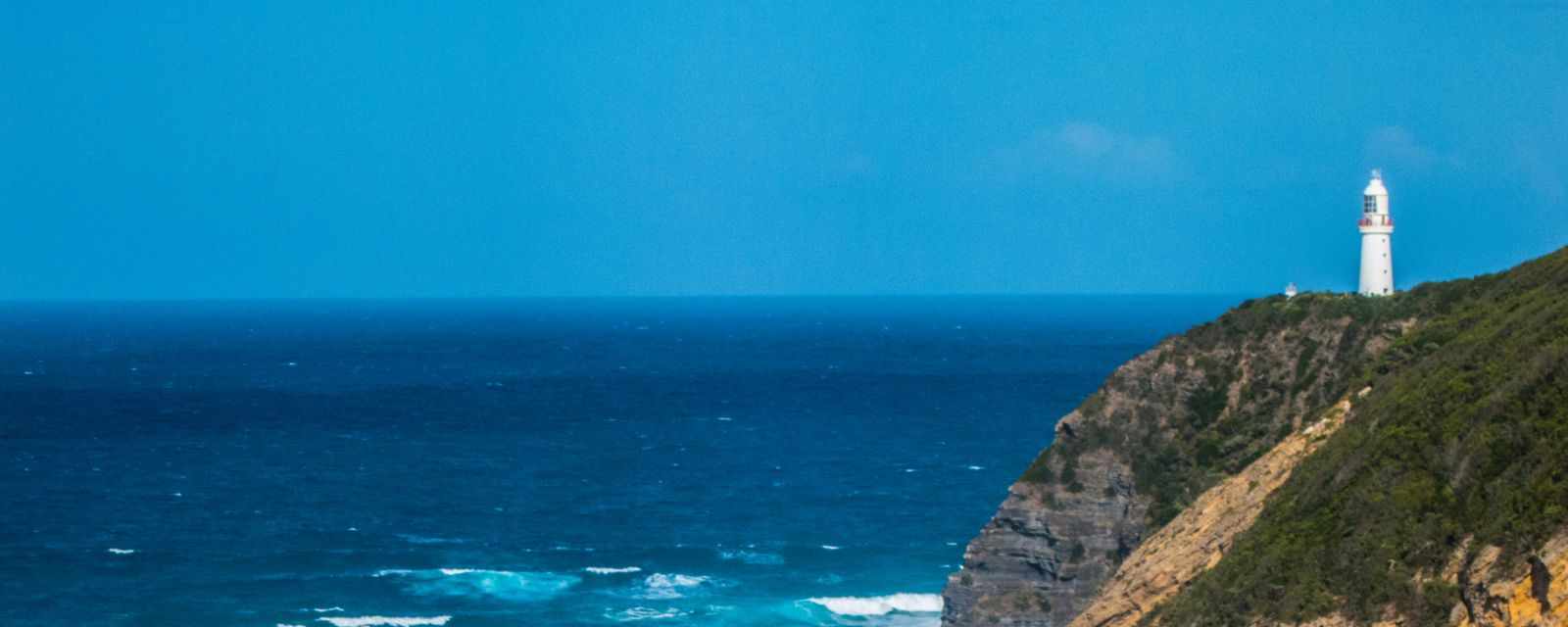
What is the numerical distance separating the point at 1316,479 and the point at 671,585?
4622 cm

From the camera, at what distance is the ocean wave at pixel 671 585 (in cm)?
7600

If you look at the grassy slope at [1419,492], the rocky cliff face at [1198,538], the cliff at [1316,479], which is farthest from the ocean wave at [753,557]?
the grassy slope at [1419,492]

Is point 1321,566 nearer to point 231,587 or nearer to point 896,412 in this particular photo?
point 231,587

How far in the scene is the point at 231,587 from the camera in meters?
76.6

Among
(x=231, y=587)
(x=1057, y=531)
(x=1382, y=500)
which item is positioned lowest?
(x=231, y=587)

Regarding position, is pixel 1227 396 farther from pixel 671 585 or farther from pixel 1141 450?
pixel 671 585

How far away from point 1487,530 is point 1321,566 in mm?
4103

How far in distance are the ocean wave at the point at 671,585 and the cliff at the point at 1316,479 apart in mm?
20112

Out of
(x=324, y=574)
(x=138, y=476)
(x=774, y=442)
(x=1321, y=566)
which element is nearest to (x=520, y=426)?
(x=774, y=442)

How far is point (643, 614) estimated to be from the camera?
72.3 m

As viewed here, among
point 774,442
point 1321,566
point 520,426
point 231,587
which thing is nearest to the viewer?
point 1321,566

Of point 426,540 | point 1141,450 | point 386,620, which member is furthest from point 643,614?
point 1141,450

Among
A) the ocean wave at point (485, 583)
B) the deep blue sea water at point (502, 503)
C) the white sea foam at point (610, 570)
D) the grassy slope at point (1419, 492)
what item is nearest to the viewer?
the grassy slope at point (1419, 492)

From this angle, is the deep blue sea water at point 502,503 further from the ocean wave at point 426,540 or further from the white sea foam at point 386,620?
the ocean wave at point 426,540
